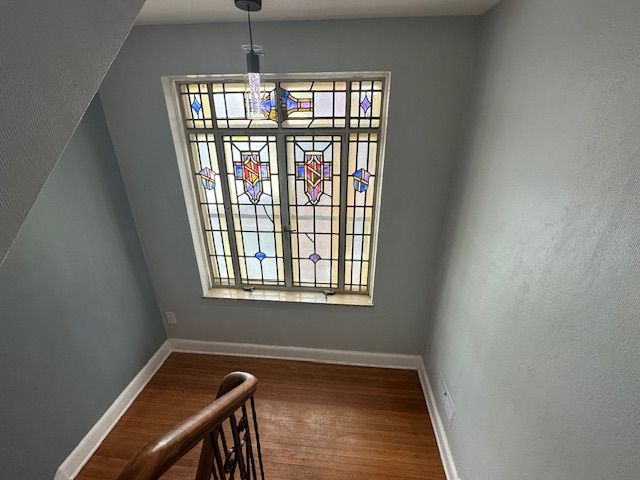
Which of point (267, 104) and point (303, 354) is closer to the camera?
point (267, 104)

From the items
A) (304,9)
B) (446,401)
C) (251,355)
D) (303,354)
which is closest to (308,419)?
(303,354)

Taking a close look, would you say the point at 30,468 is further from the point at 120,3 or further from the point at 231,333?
the point at 120,3

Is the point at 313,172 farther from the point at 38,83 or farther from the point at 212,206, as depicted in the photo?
the point at 38,83

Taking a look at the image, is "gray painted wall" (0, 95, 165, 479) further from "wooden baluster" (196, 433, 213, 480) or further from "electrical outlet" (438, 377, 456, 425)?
"electrical outlet" (438, 377, 456, 425)

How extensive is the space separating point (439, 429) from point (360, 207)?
1607 millimetres

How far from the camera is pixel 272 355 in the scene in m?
2.63

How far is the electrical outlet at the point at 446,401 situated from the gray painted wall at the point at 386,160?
510 millimetres

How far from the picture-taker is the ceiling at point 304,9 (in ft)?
4.76

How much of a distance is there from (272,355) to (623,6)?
2.78 metres

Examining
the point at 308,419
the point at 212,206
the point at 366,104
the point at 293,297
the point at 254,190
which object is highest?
the point at 366,104

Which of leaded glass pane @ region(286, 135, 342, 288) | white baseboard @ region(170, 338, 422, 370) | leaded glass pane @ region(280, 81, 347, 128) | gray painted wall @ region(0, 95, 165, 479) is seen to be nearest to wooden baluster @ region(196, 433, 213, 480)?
gray painted wall @ region(0, 95, 165, 479)

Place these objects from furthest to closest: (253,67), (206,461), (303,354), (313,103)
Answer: (303,354), (313,103), (253,67), (206,461)

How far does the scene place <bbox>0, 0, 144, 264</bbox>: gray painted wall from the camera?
1.33ft

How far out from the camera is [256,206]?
2.25 m
